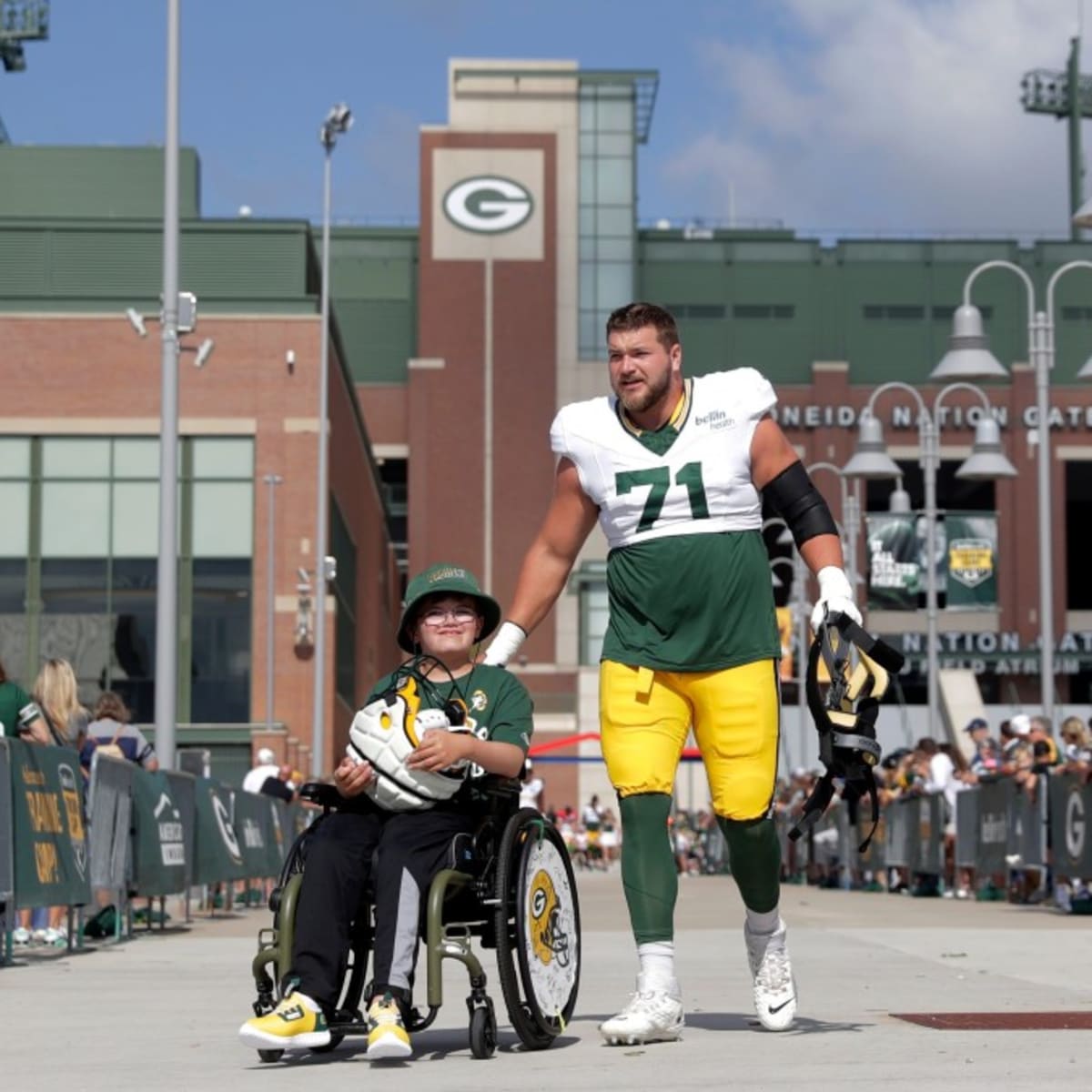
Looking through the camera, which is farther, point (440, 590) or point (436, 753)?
point (440, 590)

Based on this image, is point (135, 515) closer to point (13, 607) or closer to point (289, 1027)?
point (13, 607)

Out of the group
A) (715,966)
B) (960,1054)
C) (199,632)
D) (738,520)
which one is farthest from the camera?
(199,632)

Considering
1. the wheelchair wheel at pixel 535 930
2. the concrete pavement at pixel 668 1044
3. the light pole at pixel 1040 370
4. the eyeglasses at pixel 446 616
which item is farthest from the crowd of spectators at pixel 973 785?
the eyeglasses at pixel 446 616

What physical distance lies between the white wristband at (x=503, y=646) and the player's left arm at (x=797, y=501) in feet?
2.82

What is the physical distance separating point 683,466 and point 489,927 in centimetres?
146

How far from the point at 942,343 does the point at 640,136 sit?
1275cm

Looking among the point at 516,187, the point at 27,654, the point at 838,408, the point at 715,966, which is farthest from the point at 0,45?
the point at 715,966

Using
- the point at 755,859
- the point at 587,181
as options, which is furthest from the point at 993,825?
the point at 587,181

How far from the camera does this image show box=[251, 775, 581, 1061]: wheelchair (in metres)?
7.50

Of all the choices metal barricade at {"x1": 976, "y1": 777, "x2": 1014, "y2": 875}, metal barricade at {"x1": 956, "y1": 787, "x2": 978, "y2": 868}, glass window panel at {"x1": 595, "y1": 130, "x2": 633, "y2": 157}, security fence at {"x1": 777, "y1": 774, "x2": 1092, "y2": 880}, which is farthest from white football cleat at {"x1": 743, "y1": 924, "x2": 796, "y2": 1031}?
glass window panel at {"x1": 595, "y1": 130, "x2": 633, "y2": 157}

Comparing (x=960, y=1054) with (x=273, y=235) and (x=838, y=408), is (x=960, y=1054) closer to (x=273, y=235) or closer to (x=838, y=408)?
(x=273, y=235)

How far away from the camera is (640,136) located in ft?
313

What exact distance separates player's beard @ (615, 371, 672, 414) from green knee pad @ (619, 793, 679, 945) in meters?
1.14

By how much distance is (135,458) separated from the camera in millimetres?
58281
